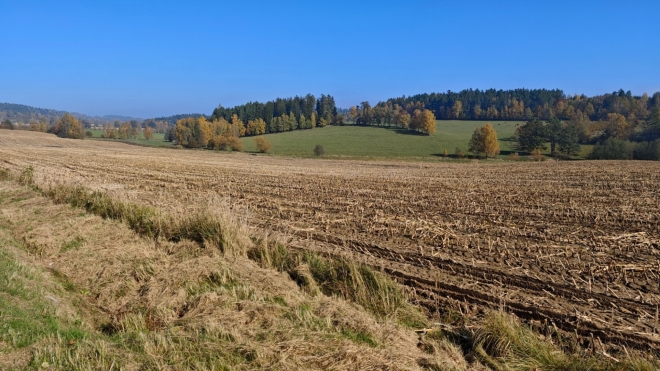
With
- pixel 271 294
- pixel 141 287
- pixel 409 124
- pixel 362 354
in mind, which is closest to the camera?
pixel 362 354

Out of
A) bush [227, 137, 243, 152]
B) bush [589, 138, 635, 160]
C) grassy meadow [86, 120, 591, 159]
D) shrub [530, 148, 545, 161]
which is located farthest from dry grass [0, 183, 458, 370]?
bush [227, 137, 243, 152]

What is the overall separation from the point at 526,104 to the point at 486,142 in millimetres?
87780

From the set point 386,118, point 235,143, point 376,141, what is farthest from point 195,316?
point 386,118

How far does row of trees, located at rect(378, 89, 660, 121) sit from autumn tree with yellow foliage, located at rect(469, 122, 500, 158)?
190ft

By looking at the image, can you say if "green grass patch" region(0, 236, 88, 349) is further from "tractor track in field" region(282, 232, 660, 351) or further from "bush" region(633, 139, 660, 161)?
"bush" region(633, 139, 660, 161)

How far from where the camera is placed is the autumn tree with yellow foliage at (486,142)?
67750 mm

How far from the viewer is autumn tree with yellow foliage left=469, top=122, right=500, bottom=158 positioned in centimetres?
6775

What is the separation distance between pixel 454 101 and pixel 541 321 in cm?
15242

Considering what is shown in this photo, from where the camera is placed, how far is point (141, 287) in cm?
718

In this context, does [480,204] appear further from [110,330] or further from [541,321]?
[110,330]

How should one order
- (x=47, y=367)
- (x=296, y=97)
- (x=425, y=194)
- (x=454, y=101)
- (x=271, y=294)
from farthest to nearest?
(x=454, y=101)
(x=296, y=97)
(x=425, y=194)
(x=271, y=294)
(x=47, y=367)

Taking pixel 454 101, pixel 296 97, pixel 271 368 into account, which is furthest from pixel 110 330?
pixel 454 101

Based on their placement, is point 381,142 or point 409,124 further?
point 409,124

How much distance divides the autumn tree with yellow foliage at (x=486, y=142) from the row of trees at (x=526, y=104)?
58.0m
